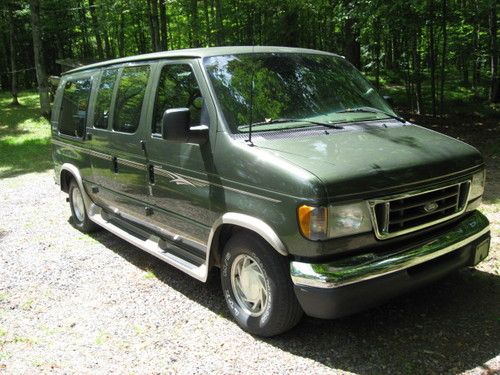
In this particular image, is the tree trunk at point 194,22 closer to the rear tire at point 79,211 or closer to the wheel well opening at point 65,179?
the wheel well opening at point 65,179

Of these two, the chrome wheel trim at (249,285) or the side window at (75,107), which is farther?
the side window at (75,107)

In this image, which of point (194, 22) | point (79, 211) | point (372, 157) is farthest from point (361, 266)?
point (194, 22)

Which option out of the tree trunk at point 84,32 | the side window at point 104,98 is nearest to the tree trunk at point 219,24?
the tree trunk at point 84,32

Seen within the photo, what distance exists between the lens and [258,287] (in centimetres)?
366

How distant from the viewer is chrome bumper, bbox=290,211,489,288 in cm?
307

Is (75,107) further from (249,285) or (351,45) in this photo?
(351,45)

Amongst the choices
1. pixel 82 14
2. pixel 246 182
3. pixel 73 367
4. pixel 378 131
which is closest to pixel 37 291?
pixel 73 367

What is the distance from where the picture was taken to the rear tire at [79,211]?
21.7ft

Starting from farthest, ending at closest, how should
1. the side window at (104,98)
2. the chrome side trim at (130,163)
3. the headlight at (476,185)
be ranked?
the side window at (104,98) < the chrome side trim at (130,163) < the headlight at (476,185)

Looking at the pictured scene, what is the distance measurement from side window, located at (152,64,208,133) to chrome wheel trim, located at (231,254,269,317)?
116 cm

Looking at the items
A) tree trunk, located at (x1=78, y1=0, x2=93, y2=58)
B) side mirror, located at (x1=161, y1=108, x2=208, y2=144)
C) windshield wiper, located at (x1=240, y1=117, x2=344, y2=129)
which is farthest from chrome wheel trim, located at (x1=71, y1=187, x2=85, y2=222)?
tree trunk, located at (x1=78, y1=0, x2=93, y2=58)

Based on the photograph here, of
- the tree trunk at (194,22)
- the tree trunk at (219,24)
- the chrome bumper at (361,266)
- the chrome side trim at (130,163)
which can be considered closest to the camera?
the chrome bumper at (361,266)

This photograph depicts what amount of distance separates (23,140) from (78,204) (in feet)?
36.6

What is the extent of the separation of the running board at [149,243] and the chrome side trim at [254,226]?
1.38ft
